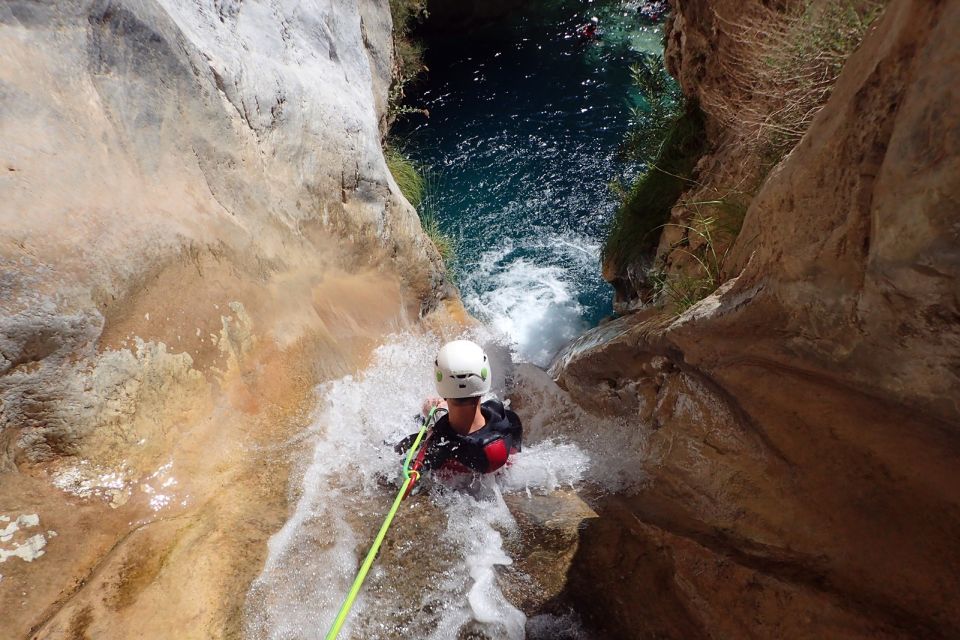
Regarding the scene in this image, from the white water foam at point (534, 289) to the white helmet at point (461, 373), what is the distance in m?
4.79

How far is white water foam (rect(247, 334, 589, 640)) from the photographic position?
2.54 metres

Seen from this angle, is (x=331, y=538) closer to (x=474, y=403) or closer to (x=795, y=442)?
(x=474, y=403)

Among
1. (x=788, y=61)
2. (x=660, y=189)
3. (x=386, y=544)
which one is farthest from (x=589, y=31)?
(x=386, y=544)

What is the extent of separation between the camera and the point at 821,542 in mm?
2111

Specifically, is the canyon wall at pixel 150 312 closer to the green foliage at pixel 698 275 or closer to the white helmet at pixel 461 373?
the white helmet at pixel 461 373

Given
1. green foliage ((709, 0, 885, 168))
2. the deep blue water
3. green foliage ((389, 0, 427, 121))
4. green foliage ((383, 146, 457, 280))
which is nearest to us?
green foliage ((709, 0, 885, 168))

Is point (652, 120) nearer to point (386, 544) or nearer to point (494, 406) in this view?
point (494, 406)

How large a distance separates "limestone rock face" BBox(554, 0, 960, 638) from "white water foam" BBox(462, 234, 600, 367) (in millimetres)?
5546

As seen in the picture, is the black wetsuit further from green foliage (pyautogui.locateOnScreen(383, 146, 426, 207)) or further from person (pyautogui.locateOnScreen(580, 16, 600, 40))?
person (pyautogui.locateOnScreen(580, 16, 600, 40))

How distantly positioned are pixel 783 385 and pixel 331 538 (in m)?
2.35

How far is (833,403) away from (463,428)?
6.87 feet

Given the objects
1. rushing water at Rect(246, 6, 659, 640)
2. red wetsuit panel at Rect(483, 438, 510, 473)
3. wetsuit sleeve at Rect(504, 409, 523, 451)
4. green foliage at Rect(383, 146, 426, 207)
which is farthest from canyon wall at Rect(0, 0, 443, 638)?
green foliage at Rect(383, 146, 426, 207)

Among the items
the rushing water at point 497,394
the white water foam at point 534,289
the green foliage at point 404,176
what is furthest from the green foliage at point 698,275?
the green foliage at point 404,176

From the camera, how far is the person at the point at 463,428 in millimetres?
3354
